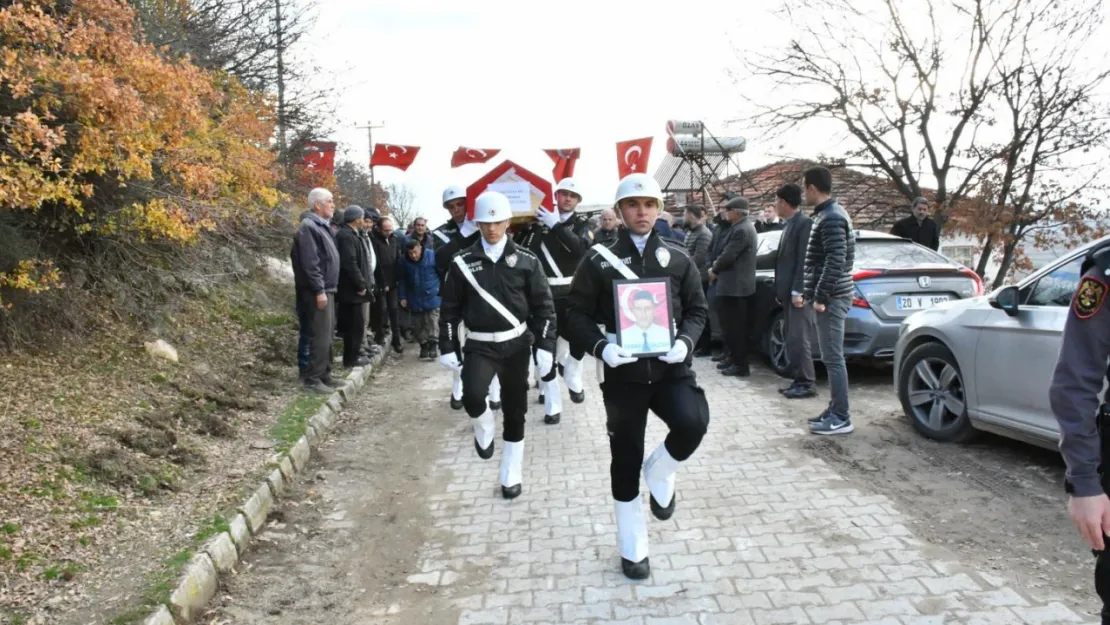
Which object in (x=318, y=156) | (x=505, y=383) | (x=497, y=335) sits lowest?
(x=505, y=383)

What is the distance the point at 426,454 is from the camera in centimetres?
642

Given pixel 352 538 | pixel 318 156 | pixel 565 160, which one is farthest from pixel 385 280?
pixel 352 538

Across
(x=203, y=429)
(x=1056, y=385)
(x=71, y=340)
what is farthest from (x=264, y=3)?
(x=1056, y=385)

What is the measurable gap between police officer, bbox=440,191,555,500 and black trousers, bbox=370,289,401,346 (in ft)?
20.1

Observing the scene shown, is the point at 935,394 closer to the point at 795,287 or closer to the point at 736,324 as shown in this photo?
the point at 795,287

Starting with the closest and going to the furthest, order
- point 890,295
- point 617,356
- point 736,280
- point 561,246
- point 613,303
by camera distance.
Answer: point 617,356 < point 613,303 < point 561,246 < point 890,295 < point 736,280

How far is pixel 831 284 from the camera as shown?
6.20 meters

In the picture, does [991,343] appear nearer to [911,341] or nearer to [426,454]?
[911,341]

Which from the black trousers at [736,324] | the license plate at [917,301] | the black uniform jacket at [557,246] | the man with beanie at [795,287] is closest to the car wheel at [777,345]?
the black trousers at [736,324]

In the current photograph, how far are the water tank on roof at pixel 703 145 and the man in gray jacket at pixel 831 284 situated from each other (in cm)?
1237

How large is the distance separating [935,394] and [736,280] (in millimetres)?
3032

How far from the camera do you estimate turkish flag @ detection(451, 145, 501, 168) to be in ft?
34.5

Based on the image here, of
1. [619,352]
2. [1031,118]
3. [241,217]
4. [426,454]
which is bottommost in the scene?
[426,454]

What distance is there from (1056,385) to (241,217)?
32.0ft
